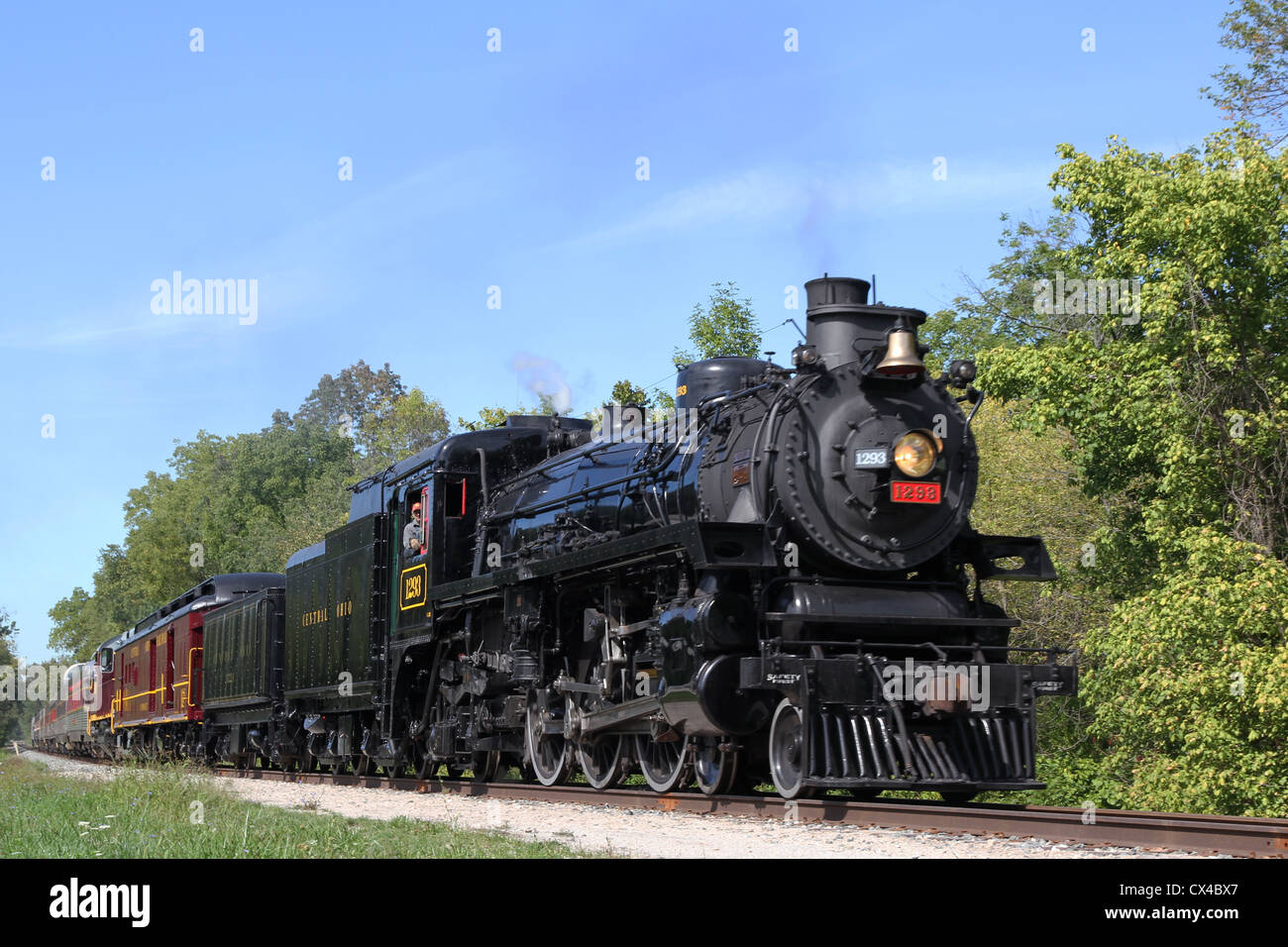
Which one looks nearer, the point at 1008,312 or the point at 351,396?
the point at 1008,312

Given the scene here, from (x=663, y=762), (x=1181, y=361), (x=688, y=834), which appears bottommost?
(x=688, y=834)

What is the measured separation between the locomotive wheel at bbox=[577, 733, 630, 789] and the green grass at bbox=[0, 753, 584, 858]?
107 inches

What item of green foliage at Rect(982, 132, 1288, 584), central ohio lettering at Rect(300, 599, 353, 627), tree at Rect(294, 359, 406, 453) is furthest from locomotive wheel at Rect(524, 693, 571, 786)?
tree at Rect(294, 359, 406, 453)

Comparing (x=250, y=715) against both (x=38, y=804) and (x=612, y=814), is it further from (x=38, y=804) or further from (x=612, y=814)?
(x=612, y=814)

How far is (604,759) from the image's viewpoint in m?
13.2

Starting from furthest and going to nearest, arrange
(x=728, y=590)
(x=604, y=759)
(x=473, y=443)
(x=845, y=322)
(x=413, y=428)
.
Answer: (x=413, y=428)
(x=473, y=443)
(x=604, y=759)
(x=845, y=322)
(x=728, y=590)

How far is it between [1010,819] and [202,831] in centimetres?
500

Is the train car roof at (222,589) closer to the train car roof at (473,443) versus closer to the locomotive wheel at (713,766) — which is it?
the train car roof at (473,443)

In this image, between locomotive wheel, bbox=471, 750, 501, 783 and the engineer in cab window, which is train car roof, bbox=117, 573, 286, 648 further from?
locomotive wheel, bbox=471, 750, 501, 783

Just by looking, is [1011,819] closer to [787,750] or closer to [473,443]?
[787,750]

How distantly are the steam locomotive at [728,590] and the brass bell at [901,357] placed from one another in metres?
0.02

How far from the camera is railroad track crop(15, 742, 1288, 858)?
693 centimetres

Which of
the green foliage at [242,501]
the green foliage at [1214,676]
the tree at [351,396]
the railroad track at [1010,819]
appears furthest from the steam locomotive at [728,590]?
the tree at [351,396]

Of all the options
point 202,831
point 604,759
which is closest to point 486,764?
point 604,759
